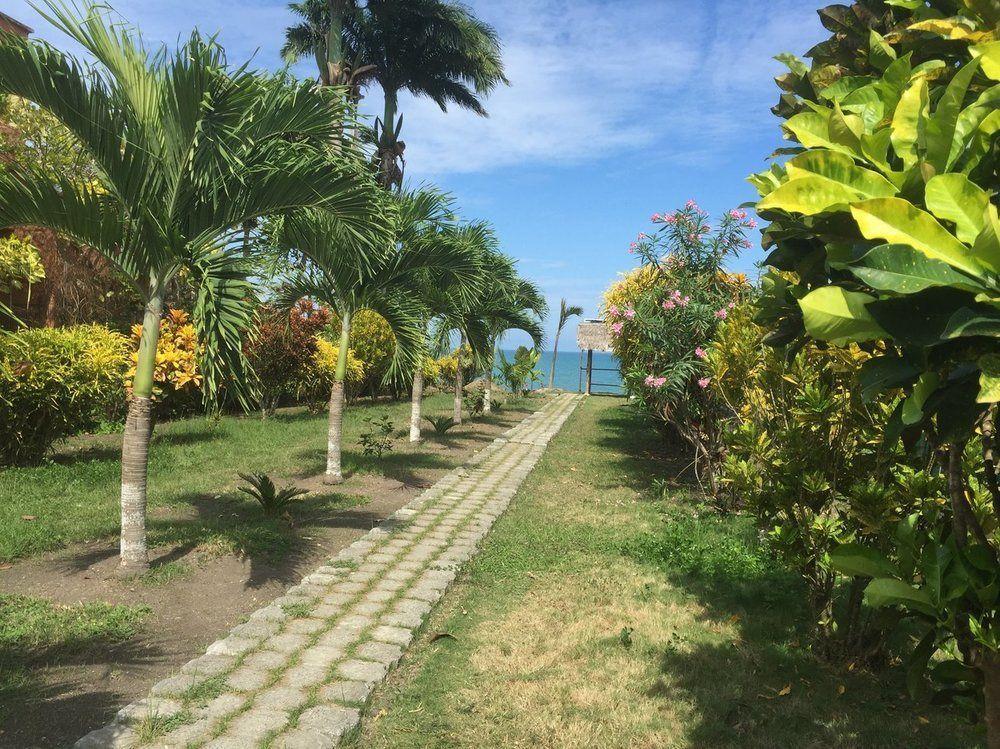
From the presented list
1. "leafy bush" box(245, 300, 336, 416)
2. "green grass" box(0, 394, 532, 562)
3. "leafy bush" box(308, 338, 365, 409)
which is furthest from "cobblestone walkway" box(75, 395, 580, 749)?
"leafy bush" box(308, 338, 365, 409)

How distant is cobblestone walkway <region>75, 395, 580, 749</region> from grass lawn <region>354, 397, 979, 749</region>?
173 millimetres

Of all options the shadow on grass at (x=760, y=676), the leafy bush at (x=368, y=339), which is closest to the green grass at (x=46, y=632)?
the shadow on grass at (x=760, y=676)

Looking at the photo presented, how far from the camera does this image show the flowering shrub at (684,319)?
819cm

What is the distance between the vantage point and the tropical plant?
1161 millimetres

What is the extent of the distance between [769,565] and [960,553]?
151 inches

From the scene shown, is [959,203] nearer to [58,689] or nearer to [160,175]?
[58,689]

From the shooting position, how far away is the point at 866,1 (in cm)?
213

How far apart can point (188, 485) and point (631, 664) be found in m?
5.78

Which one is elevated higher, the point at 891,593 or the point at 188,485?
the point at 891,593

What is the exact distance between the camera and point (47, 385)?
800 centimetres

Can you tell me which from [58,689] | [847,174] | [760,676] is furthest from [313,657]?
[847,174]

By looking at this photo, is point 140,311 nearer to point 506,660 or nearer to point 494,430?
point 494,430

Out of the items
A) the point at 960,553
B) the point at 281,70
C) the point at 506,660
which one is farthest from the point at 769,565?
the point at 281,70

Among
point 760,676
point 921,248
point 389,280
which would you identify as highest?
point 389,280
